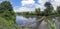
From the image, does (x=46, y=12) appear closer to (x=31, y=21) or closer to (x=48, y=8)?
(x=48, y=8)

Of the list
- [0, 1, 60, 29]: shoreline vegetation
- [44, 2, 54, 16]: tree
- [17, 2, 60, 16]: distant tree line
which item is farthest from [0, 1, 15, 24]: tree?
[44, 2, 54, 16]: tree

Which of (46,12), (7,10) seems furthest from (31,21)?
(7,10)

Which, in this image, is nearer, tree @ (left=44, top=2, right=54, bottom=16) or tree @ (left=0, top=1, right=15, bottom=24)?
tree @ (left=0, top=1, right=15, bottom=24)

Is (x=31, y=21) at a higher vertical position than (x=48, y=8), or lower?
lower

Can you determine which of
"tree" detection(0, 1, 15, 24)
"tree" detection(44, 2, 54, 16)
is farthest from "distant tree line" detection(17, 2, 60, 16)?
"tree" detection(0, 1, 15, 24)

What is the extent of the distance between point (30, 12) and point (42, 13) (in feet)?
0.65

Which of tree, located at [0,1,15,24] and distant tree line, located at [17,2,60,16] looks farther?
distant tree line, located at [17,2,60,16]

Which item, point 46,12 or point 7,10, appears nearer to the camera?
point 7,10

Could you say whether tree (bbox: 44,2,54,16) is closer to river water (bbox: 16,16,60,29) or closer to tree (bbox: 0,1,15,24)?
river water (bbox: 16,16,60,29)

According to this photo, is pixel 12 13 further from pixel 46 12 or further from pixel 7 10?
pixel 46 12

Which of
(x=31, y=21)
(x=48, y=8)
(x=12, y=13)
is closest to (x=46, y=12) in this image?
(x=48, y=8)

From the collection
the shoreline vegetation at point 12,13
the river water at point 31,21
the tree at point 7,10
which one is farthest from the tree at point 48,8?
the tree at point 7,10

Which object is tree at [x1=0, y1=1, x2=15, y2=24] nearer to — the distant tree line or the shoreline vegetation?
the shoreline vegetation

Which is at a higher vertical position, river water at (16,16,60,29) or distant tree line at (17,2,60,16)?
distant tree line at (17,2,60,16)
